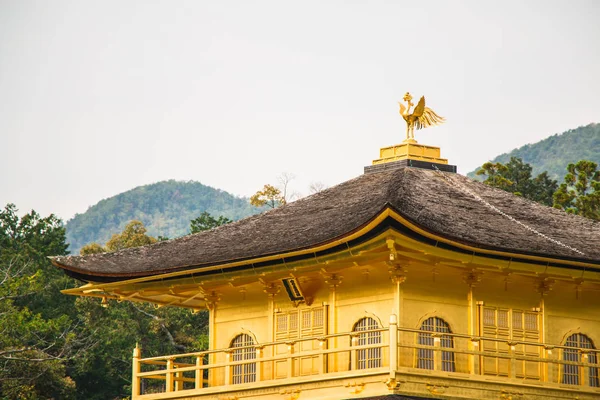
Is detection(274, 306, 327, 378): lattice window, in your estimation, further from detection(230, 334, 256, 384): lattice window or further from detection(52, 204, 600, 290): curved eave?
detection(52, 204, 600, 290): curved eave

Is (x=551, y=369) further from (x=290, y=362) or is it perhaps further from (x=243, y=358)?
(x=243, y=358)

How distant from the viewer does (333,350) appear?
997 inches

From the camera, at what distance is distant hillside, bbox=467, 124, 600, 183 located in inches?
5236

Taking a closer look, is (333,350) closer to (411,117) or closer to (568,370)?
(568,370)

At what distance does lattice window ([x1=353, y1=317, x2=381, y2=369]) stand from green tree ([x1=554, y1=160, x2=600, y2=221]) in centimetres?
2340

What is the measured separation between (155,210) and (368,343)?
14396 centimetres

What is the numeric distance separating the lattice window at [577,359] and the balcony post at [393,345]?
480 centimetres

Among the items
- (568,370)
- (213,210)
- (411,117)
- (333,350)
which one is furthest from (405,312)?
(213,210)

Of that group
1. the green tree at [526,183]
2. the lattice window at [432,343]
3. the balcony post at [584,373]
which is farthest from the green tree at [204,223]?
the lattice window at [432,343]

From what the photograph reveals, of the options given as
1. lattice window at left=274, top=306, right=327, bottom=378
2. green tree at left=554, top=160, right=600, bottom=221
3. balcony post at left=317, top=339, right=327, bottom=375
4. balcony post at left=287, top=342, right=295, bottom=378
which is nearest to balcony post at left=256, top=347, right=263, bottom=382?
lattice window at left=274, top=306, right=327, bottom=378

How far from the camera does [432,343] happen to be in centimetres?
2648

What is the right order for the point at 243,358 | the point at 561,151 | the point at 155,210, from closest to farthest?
the point at 243,358 < the point at 561,151 < the point at 155,210

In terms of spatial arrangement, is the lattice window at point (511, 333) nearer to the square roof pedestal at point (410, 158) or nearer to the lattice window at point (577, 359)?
the lattice window at point (577, 359)

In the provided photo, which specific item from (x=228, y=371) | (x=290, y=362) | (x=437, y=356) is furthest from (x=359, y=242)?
(x=228, y=371)
